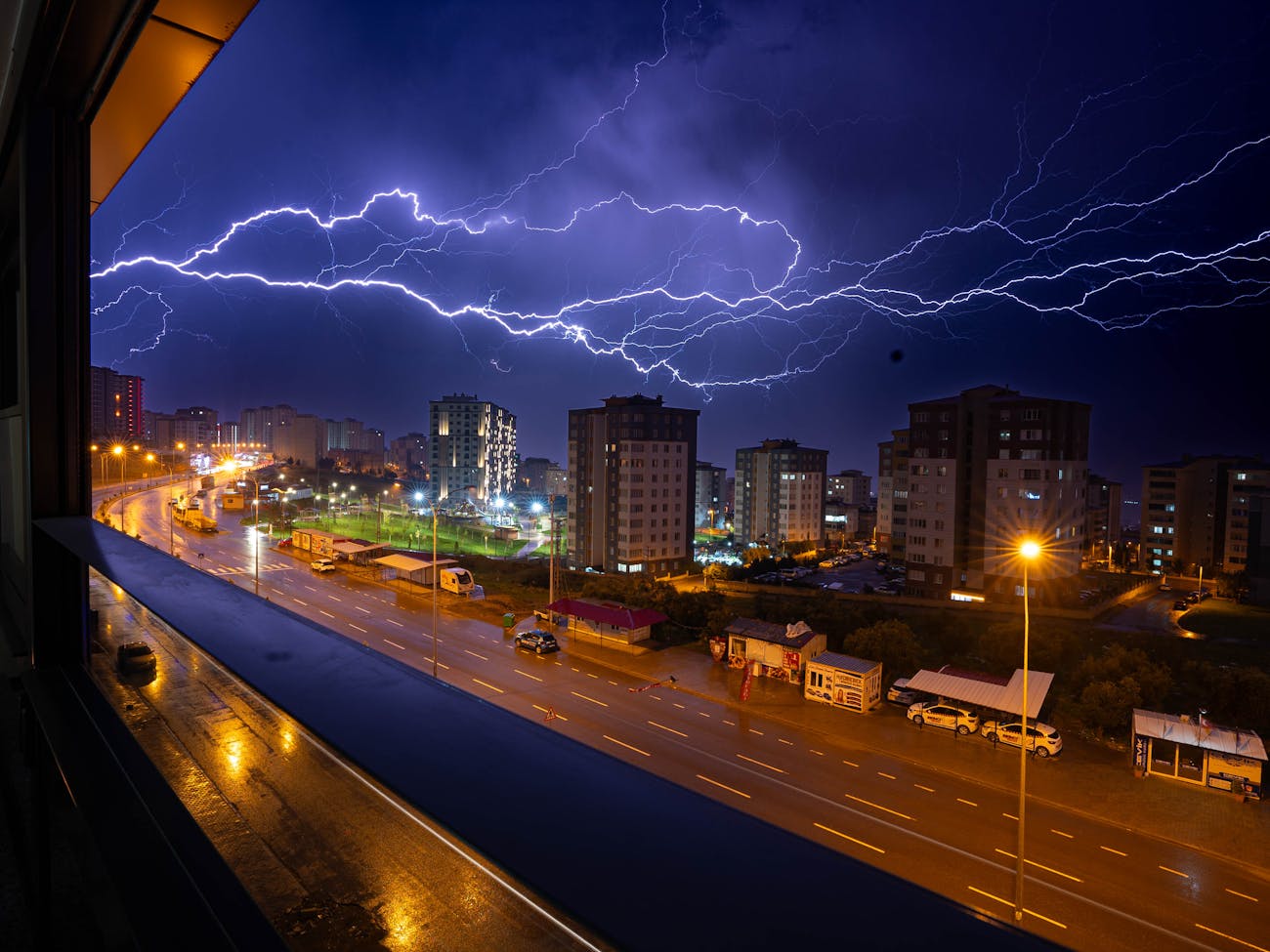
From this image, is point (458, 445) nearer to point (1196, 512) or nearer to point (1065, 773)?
point (1196, 512)

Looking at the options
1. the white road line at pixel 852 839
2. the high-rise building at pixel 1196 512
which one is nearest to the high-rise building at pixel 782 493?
the high-rise building at pixel 1196 512

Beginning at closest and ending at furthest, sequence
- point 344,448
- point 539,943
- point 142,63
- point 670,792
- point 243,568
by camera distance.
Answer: point 670,792
point 539,943
point 142,63
point 243,568
point 344,448

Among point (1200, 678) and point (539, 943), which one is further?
point (1200, 678)

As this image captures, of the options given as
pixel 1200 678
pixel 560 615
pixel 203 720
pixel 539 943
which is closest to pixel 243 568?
pixel 560 615

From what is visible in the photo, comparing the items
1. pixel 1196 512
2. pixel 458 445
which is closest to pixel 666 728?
pixel 1196 512

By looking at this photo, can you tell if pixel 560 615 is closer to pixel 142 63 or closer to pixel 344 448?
pixel 142 63

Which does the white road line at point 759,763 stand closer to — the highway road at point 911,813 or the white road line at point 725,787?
the highway road at point 911,813

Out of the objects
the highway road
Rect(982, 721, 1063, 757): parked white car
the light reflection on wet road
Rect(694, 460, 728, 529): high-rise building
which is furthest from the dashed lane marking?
Rect(694, 460, 728, 529): high-rise building

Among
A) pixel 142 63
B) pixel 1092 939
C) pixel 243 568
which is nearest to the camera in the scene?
pixel 142 63
